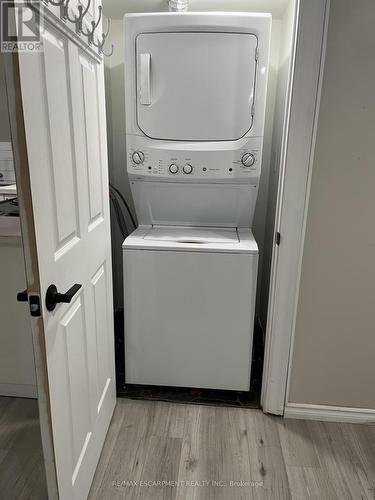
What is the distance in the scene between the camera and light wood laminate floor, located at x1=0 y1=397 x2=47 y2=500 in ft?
4.46

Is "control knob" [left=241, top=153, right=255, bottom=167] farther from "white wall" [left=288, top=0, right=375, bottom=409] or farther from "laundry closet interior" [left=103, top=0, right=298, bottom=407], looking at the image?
"white wall" [left=288, top=0, right=375, bottom=409]

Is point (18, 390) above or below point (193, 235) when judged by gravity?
below

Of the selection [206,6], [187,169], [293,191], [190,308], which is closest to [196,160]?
[187,169]

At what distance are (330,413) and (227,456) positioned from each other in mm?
602

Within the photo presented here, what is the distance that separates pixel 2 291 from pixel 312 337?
5.02ft

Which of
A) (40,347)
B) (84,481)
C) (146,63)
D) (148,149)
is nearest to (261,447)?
(84,481)

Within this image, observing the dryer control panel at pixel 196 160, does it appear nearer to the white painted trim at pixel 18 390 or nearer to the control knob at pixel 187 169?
the control knob at pixel 187 169

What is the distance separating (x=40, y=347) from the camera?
0.90m

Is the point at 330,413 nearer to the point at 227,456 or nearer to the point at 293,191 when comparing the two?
the point at 227,456

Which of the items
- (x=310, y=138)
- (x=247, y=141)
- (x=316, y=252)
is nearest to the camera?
(x=310, y=138)

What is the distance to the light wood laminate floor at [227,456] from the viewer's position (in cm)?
139

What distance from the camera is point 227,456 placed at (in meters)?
1.55

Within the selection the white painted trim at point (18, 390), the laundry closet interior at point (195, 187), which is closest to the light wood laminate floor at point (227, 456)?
the laundry closet interior at point (195, 187)

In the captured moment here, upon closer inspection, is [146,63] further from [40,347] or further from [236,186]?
[40,347]
